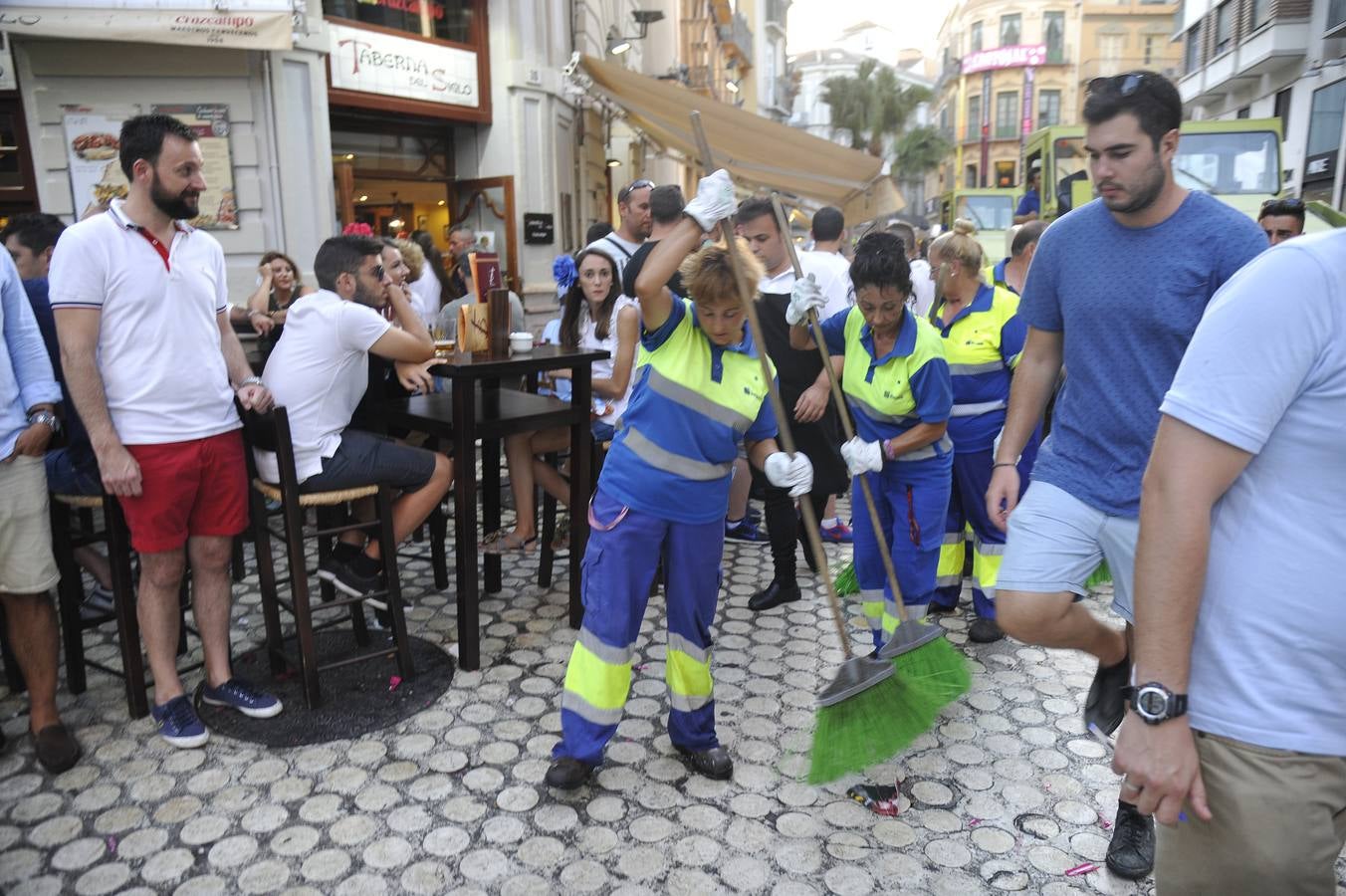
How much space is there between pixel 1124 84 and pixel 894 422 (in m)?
1.48

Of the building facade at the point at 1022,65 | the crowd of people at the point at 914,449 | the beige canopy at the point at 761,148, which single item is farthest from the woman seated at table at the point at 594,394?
the building facade at the point at 1022,65

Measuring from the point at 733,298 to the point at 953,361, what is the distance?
5.74 feet

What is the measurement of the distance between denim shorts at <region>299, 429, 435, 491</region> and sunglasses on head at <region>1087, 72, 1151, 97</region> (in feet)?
9.05

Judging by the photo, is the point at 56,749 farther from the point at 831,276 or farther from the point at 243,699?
Result: the point at 831,276

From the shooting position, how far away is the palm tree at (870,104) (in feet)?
178

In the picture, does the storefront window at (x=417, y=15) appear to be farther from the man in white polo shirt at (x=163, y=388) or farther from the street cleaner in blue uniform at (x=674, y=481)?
the street cleaner in blue uniform at (x=674, y=481)

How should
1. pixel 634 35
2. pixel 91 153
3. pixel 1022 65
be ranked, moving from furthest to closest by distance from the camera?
pixel 1022 65 < pixel 634 35 < pixel 91 153

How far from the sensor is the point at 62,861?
261 cm

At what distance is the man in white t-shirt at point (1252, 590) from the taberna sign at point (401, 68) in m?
9.51

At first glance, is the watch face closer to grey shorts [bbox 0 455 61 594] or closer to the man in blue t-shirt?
the man in blue t-shirt

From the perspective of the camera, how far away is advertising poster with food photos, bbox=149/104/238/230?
8070 millimetres

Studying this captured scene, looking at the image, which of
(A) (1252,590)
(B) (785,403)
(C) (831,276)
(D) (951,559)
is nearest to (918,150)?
(C) (831,276)

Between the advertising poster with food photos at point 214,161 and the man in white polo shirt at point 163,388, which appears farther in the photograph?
the advertising poster with food photos at point 214,161

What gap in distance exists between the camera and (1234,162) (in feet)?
31.4
